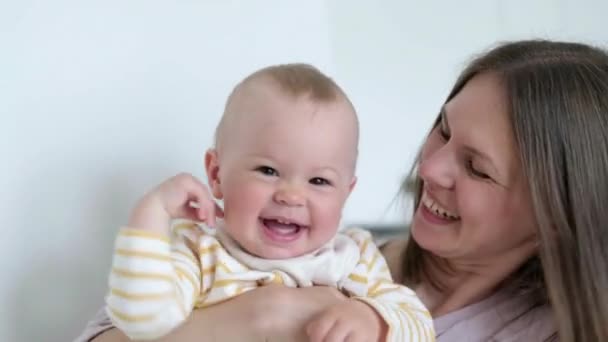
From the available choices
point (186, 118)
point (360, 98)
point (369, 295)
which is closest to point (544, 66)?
point (369, 295)

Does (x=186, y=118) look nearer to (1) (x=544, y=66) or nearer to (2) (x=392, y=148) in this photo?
(1) (x=544, y=66)

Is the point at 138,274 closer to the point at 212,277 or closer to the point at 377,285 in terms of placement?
the point at 212,277

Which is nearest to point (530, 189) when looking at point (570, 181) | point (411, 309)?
point (570, 181)

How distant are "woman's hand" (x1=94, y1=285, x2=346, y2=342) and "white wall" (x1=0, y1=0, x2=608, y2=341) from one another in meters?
0.33

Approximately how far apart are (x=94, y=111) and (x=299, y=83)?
0.44m

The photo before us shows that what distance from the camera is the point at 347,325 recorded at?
990 mm

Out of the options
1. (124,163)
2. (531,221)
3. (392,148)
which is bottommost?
(392,148)

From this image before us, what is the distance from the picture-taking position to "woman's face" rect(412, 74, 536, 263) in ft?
3.95

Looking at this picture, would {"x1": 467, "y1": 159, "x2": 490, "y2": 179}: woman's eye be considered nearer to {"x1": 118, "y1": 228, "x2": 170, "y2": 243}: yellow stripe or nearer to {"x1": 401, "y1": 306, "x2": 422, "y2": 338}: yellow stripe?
{"x1": 401, "y1": 306, "x2": 422, "y2": 338}: yellow stripe

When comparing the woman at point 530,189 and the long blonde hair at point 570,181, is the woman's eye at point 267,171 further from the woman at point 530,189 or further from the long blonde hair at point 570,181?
the long blonde hair at point 570,181

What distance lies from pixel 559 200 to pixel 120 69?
2.75ft

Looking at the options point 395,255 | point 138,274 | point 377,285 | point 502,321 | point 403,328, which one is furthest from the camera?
point 395,255

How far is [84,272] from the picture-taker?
1340 millimetres

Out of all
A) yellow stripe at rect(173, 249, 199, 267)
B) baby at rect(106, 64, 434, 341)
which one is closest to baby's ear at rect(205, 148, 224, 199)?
baby at rect(106, 64, 434, 341)
